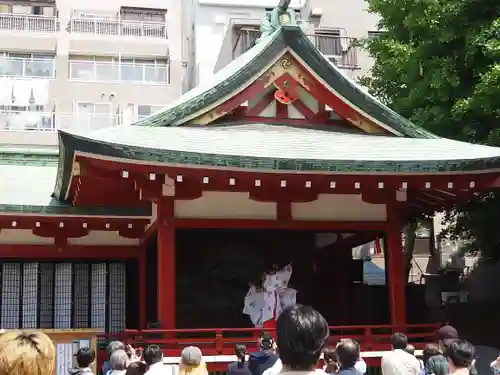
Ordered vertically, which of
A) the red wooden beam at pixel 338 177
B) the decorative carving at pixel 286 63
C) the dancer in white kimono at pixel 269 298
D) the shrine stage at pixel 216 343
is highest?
the decorative carving at pixel 286 63

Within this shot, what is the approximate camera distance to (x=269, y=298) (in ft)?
38.4

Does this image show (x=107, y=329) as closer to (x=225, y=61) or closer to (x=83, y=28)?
(x=225, y=61)

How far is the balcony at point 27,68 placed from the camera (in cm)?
3139

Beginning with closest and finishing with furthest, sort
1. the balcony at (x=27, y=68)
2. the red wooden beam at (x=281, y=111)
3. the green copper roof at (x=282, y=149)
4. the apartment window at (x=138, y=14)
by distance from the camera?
the green copper roof at (x=282, y=149), the red wooden beam at (x=281, y=111), the balcony at (x=27, y=68), the apartment window at (x=138, y=14)

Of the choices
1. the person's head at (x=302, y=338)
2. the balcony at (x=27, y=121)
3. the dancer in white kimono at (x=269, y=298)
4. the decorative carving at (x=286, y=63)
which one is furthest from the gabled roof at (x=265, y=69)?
the balcony at (x=27, y=121)

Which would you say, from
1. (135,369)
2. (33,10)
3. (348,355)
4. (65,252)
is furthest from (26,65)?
(348,355)

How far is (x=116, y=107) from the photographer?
31984 millimetres

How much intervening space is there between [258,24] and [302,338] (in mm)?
29653

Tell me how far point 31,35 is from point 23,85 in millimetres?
2832

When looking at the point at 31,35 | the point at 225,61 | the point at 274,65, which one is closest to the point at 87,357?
the point at 274,65

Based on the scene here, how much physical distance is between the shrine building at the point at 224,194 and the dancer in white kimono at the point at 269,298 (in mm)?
901

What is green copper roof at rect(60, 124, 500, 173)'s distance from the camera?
9.80 m

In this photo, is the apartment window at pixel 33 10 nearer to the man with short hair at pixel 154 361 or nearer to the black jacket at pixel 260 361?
the black jacket at pixel 260 361

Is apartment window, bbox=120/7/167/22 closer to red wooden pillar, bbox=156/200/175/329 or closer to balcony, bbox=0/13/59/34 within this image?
balcony, bbox=0/13/59/34
